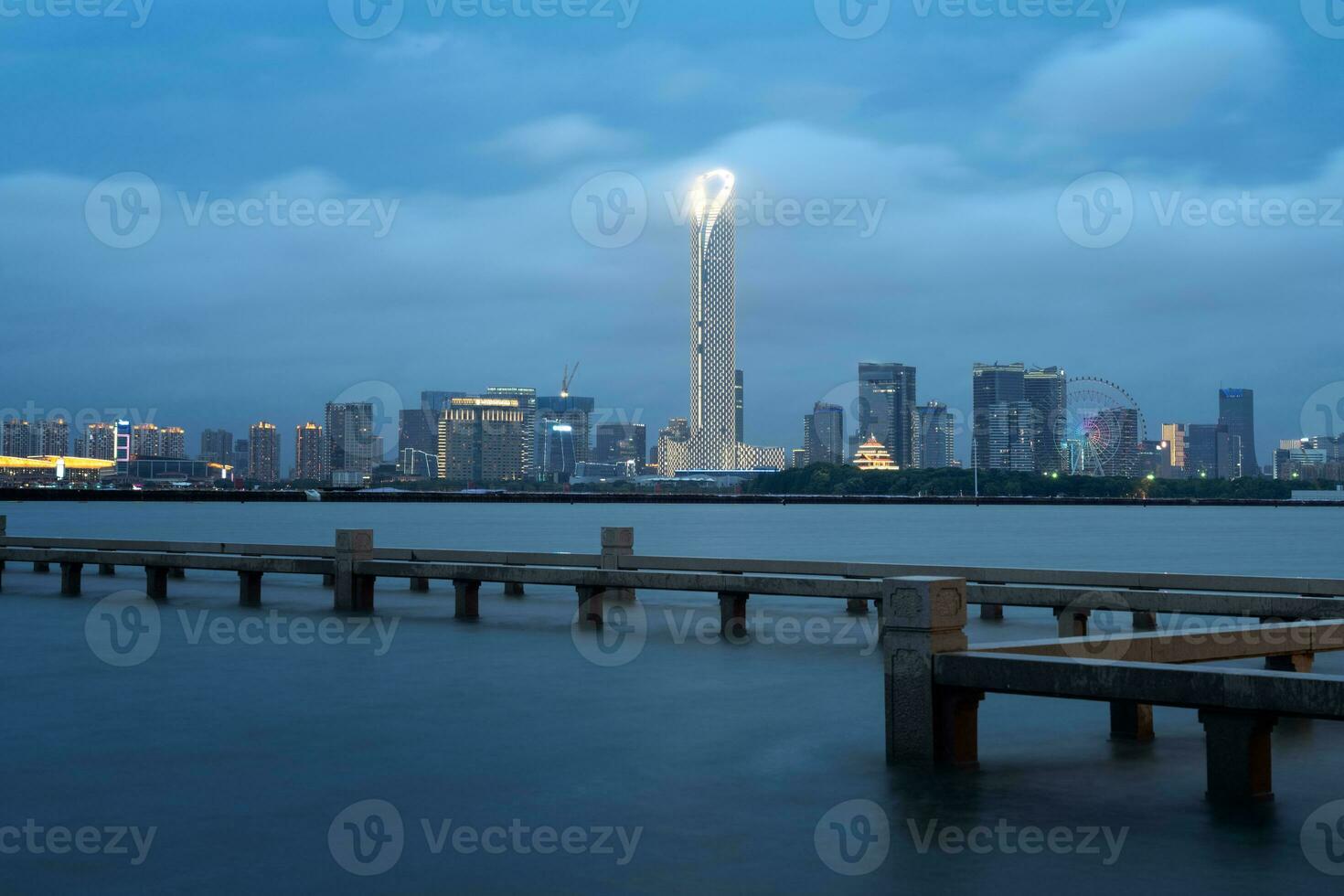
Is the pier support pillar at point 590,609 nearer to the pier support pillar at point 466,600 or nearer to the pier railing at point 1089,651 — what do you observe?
the pier railing at point 1089,651

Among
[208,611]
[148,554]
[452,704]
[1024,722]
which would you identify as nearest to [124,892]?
[452,704]

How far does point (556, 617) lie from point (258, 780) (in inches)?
534

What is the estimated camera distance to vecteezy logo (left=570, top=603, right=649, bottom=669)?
18844mm

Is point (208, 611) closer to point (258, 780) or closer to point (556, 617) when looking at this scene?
point (556, 617)

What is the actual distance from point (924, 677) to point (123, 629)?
16.3 metres

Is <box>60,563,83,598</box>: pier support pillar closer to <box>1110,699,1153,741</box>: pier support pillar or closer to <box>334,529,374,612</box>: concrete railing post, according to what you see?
<box>334,529,374,612</box>: concrete railing post

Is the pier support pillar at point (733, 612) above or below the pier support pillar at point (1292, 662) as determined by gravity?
below

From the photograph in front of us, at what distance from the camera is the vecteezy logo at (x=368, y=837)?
8.93m

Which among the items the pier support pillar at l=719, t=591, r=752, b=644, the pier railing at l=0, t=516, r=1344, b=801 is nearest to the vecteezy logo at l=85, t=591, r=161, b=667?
the pier railing at l=0, t=516, r=1344, b=801

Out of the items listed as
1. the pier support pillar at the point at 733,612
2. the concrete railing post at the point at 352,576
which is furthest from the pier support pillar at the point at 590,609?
the concrete railing post at the point at 352,576

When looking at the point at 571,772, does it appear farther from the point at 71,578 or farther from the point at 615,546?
the point at 71,578

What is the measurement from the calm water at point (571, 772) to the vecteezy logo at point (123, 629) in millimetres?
290

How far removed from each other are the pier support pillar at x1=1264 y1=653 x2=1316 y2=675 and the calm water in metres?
0.98

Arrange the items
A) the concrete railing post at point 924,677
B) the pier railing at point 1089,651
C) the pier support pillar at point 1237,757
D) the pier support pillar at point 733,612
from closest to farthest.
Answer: the pier railing at point 1089,651 < the pier support pillar at point 1237,757 < the concrete railing post at point 924,677 < the pier support pillar at point 733,612
